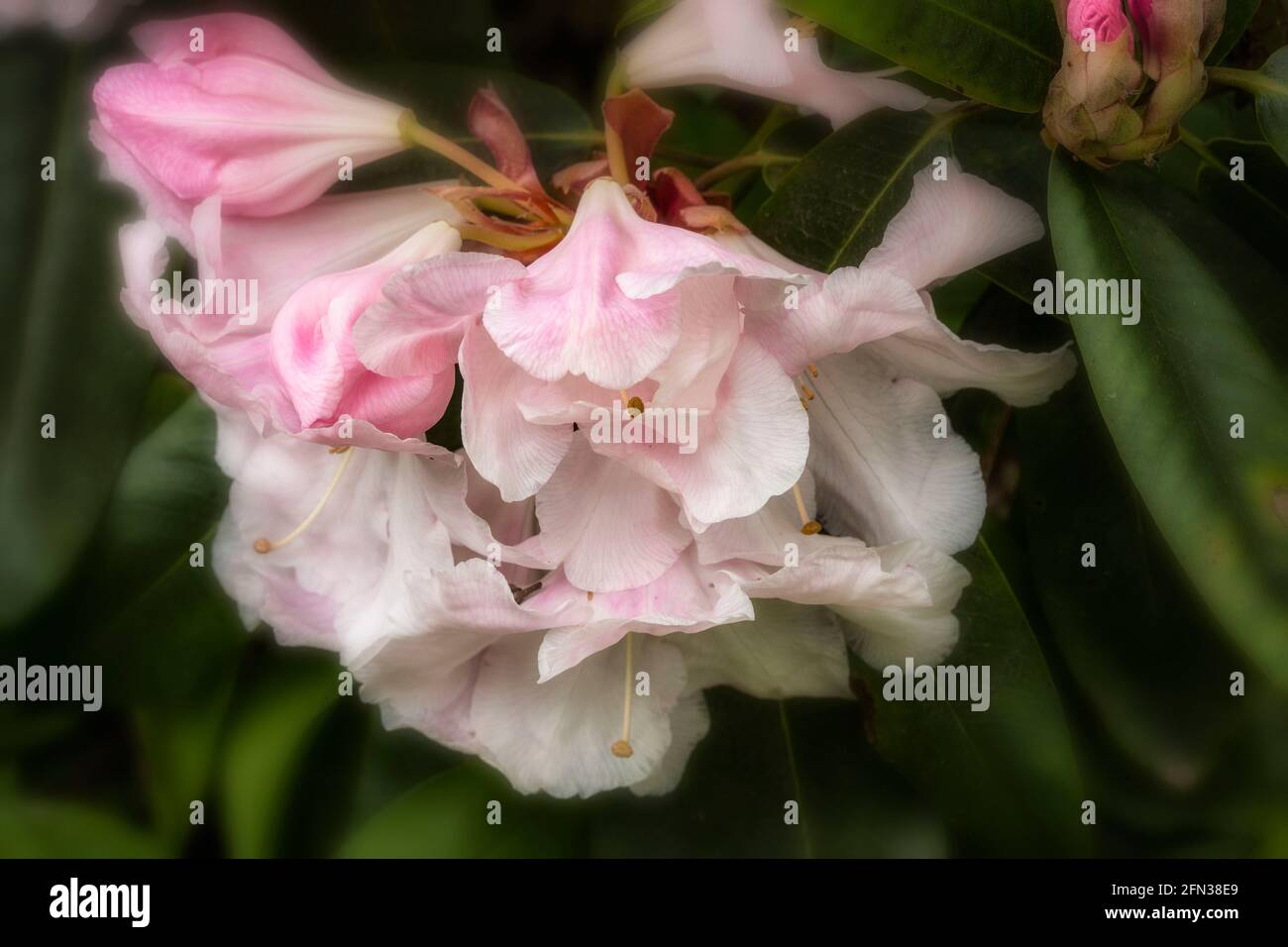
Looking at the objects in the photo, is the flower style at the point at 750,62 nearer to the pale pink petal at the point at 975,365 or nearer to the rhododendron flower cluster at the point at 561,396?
the rhododendron flower cluster at the point at 561,396

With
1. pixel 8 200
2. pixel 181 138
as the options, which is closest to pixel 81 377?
pixel 8 200

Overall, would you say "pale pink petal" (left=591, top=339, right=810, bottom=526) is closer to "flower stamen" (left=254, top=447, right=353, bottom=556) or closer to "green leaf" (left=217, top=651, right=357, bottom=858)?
"flower stamen" (left=254, top=447, right=353, bottom=556)

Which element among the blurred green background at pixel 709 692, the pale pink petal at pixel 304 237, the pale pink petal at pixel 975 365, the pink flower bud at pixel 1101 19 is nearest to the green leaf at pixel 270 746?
the blurred green background at pixel 709 692

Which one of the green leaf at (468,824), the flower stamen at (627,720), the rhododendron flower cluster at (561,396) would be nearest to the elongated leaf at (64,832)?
the green leaf at (468,824)

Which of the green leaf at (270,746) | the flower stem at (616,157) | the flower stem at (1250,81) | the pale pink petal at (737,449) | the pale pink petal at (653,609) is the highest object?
the flower stem at (1250,81)

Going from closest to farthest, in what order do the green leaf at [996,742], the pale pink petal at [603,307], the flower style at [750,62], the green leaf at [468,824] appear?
1. the pale pink petal at [603,307]
2. the flower style at [750,62]
3. the green leaf at [996,742]
4. the green leaf at [468,824]

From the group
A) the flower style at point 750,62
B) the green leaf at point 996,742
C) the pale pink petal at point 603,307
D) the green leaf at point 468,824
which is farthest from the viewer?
the green leaf at point 468,824

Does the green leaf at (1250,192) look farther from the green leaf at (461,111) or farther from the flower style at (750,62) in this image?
the green leaf at (461,111)

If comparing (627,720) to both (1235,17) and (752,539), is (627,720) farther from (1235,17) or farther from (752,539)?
(1235,17)

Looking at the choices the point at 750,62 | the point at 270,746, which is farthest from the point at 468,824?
the point at 750,62

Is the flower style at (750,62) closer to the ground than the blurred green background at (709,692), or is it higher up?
higher up

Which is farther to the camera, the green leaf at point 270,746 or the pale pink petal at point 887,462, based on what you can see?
the green leaf at point 270,746
